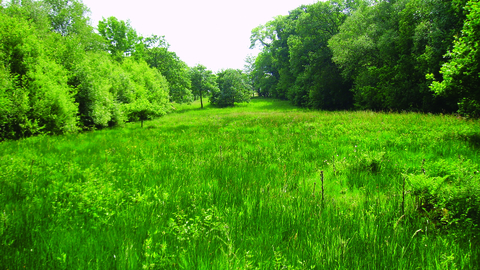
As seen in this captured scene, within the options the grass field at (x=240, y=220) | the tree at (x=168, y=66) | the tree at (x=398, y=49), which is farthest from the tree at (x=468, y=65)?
the tree at (x=168, y=66)

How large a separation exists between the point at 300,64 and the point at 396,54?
17.7 meters

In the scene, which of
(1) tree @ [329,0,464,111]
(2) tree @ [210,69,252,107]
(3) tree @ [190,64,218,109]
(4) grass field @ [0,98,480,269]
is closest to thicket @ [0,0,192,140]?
(4) grass field @ [0,98,480,269]

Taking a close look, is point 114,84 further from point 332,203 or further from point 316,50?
point 316,50

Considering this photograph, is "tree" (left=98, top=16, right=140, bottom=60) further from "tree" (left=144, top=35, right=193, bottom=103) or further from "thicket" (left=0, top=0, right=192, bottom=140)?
"thicket" (left=0, top=0, right=192, bottom=140)

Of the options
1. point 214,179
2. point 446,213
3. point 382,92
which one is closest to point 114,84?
point 214,179

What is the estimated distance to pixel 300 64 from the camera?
35.9m

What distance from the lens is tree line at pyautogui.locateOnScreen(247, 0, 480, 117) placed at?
24.0 feet

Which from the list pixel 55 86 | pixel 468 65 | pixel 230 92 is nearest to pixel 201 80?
pixel 230 92

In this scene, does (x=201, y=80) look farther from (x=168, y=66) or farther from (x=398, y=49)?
(x=398, y=49)

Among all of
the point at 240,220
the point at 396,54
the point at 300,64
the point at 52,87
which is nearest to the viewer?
the point at 240,220

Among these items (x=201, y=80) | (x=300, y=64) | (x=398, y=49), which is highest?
(x=300, y=64)

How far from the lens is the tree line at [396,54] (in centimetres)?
732

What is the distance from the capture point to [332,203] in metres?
2.74

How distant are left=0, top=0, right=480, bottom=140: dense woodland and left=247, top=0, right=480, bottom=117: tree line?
0.06 meters
